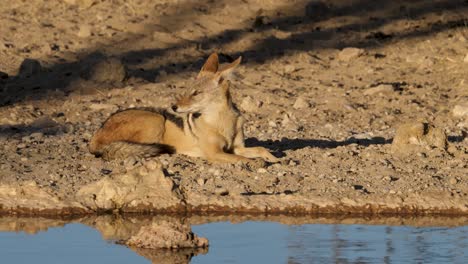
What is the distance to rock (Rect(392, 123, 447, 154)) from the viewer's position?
33.7ft

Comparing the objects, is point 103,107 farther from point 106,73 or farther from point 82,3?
point 82,3

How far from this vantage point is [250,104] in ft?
41.7

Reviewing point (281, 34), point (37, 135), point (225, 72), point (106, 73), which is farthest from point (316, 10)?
point (225, 72)

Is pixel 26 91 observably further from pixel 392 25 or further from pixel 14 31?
pixel 392 25

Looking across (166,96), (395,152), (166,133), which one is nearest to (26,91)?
(166,96)

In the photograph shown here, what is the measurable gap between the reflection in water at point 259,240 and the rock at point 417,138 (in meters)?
1.77

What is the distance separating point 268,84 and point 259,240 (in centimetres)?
606

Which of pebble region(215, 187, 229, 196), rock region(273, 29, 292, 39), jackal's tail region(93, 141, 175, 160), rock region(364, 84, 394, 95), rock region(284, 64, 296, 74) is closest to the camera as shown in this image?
pebble region(215, 187, 229, 196)

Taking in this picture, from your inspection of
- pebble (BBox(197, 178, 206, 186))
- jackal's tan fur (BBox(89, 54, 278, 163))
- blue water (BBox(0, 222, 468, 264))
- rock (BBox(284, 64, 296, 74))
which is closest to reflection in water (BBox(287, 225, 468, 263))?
blue water (BBox(0, 222, 468, 264))

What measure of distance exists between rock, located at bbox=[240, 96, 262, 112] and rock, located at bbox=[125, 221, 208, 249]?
511cm

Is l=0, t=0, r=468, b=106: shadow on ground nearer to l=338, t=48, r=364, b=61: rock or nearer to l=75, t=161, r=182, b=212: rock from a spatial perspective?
l=338, t=48, r=364, b=61: rock

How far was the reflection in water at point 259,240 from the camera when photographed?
728 cm

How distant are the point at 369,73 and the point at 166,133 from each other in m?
4.43

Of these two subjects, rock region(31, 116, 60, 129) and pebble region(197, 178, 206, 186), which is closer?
pebble region(197, 178, 206, 186)
